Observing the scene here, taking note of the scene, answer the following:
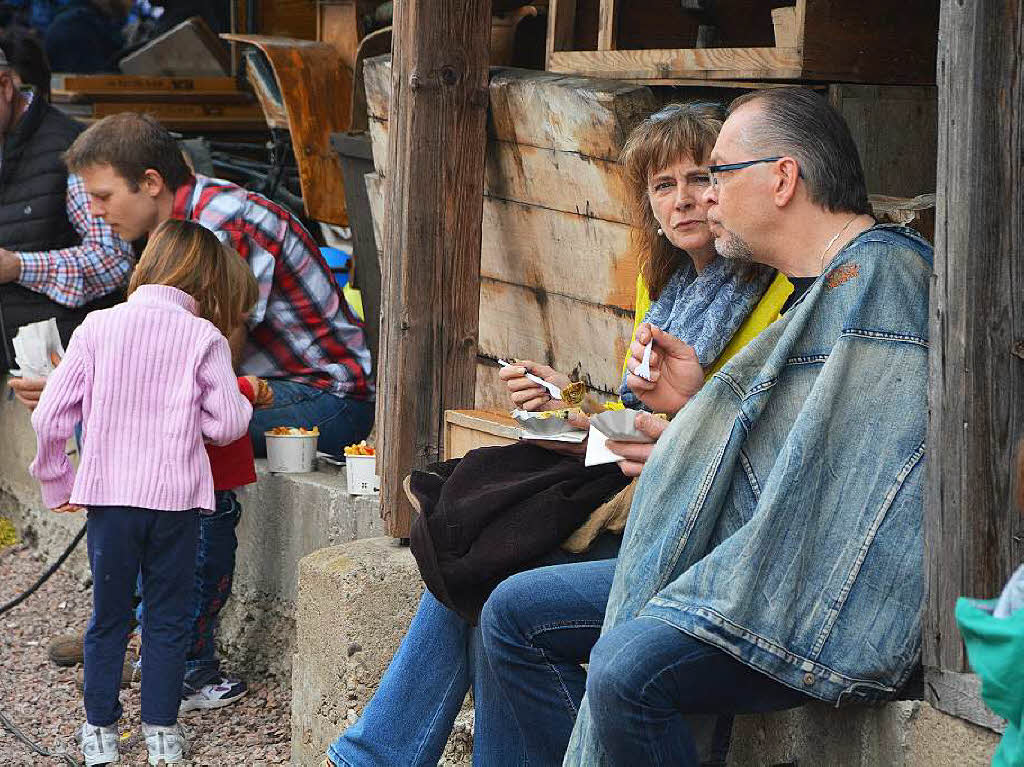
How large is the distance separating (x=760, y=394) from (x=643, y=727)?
0.57 metres

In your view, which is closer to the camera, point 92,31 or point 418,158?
point 418,158

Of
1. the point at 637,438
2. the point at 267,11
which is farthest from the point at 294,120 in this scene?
the point at 637,438

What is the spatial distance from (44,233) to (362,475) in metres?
1.74

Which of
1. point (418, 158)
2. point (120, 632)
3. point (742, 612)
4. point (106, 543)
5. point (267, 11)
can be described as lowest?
point (120, 632)

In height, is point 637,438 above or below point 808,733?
above

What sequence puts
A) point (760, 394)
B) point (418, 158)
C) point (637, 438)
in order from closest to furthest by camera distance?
point (760, 394) < point (637, 438) < point (418, 158)

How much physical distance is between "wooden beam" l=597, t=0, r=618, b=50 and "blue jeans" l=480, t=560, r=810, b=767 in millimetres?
1594

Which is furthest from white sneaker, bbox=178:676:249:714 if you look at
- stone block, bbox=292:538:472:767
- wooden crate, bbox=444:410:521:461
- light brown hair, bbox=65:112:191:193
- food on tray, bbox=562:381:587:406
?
food on tray, bbox=562:381:587:406

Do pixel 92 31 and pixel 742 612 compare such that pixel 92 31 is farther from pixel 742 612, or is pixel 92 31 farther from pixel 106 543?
pixel 742 612

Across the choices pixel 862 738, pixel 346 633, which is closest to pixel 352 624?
pixel 346 633

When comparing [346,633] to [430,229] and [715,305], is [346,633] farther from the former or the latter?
[715,305]

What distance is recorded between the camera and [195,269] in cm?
390

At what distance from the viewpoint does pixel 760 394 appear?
2.38 meters

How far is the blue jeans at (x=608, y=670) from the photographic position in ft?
7.44
